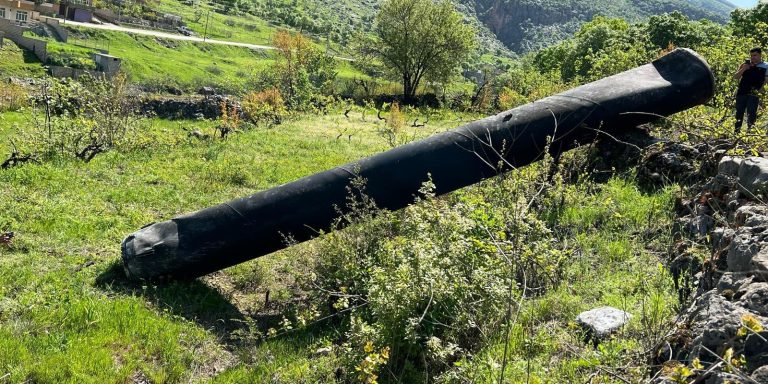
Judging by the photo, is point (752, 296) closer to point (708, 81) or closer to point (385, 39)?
point (708, 81)

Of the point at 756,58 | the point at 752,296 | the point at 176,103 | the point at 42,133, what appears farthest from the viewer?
the point at 176,103

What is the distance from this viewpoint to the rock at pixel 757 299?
2736 millimetres

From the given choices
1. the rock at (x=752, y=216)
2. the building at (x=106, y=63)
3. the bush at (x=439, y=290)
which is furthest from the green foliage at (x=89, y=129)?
the building at (x=106, y=63)

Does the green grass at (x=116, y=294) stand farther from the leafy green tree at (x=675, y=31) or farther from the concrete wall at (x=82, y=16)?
the concrete wall at (x=82, y=16)

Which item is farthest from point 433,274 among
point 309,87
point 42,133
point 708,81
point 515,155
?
point 309,87

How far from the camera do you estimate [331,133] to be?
17.5m

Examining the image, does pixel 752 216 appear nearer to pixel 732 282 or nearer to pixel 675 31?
pixel 732 282

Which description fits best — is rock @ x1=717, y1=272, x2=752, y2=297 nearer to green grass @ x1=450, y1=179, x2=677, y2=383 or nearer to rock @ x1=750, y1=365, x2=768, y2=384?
green grass @ x1=450, y1=179, x2=677, y2=383

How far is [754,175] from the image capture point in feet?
13.4

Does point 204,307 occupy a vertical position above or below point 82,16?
above

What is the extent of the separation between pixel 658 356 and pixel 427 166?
3437mm

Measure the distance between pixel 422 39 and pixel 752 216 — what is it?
3489 cm

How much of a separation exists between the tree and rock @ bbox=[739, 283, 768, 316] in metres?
34.4

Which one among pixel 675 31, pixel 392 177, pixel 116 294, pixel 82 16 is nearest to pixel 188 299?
pixel 116 294
